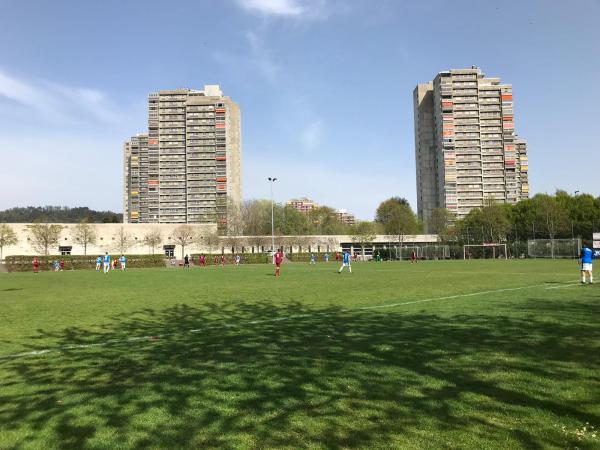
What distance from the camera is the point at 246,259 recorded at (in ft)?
232

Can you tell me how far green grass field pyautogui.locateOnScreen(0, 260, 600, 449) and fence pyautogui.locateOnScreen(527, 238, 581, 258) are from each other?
5372cm

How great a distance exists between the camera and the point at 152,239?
89.4m

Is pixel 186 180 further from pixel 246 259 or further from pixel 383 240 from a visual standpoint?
pixel 246 259

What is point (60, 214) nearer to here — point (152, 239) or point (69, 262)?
point (152, 239)

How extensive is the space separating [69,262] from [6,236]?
27991 millimetres

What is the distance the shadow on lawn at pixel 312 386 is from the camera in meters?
4.14

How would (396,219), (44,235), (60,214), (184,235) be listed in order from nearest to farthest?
1. (44,235)
2. (184,235)
3. (396,219)
4. (60,214)

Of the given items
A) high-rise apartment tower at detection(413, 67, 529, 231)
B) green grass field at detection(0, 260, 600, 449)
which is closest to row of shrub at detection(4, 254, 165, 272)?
green grass field at detection(0, 260, 600, 449)

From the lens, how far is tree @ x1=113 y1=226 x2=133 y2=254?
289 feet

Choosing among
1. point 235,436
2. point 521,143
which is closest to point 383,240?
point 521,143

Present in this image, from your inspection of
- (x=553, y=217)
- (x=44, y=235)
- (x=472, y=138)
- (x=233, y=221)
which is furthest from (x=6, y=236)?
(x=472, y=138)

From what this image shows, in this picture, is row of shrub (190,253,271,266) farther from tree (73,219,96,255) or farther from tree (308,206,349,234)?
tree (308,206,349,234)

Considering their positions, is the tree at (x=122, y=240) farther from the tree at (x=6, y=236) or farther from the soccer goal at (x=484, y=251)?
the soccer goal at (x=484, y=251)

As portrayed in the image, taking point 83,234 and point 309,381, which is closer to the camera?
point 309,381
